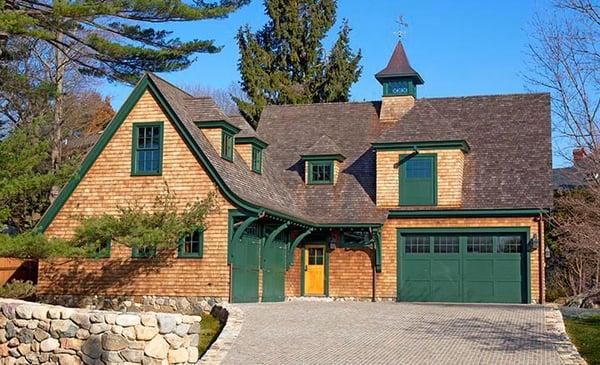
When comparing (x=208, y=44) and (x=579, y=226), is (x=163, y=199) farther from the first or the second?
(x=579, y=226)

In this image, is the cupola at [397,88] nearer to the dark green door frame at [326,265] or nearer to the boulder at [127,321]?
the dark green door frame at [326,265]

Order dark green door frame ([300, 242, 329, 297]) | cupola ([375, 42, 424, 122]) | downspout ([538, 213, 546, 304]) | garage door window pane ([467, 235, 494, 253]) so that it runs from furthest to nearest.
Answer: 1. cupola ([375, 42, 424, 122])
2. dark green door frame ([300, 242, 329, 297])
3. garage door window pane ([467, 235, 494, 253])
4. downspout ([538, 213, 546, 304])

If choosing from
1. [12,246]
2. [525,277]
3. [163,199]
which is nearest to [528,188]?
[525,277]

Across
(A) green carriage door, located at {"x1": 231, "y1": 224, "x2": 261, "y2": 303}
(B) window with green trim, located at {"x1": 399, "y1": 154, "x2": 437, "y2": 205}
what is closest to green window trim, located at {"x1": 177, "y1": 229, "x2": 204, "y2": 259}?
(A) green carriage door, located at {"x1": 231, "y1": 224, "x2": 261, "y2": 303}

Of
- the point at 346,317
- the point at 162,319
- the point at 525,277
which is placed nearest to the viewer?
the point at 162,319

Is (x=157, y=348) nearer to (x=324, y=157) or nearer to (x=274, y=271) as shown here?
(x=274, y=271)

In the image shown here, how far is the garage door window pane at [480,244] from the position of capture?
24312 mm

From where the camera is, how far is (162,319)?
11773mm

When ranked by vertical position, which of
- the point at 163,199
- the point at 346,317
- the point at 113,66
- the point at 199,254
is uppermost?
the point at 113,66

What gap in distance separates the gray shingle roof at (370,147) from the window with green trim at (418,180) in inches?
26.6

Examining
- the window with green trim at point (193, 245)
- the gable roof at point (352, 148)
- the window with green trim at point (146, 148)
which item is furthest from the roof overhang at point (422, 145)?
the window with green trim at point (146, 148)

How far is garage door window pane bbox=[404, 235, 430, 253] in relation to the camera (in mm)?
24859

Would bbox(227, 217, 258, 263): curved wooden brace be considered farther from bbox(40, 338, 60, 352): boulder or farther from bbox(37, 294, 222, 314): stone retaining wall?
bbox(40, 338, 60, 352): boulder

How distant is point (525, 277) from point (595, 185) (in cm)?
812
